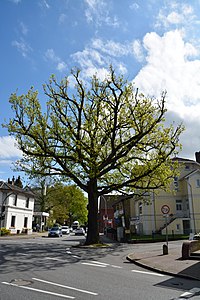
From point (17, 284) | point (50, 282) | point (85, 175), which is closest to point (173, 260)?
point (50, 282)

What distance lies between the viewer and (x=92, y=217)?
26.5 m

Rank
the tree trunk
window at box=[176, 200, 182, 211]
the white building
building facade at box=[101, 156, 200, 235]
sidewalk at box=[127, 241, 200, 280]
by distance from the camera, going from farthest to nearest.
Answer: the white building
window at box=[176, 200, 182, 211]
building facade at box=[101, 156, 200, 235]
the tree trunk
sidewalk at box=[127, 241, 200, 280]

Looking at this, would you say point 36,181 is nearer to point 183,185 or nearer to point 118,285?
point 183,185

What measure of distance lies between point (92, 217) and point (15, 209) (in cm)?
3167

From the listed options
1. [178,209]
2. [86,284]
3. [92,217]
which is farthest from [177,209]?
[86,284]

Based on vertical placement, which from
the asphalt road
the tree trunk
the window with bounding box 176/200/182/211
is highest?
the window with bounding box 176/200/182/211

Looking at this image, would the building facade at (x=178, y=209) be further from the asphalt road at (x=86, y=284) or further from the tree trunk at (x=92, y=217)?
the asphalt road at (x=86, y=284)

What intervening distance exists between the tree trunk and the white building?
2574cm

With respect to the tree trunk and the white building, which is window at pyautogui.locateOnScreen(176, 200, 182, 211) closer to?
the tree trunk

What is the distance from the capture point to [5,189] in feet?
171

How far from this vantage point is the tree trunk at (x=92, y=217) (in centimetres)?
2638

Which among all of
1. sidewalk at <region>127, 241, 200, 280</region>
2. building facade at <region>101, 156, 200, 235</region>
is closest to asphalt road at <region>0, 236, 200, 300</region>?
sidewalk at <region>127, 241, 200, 280</region>

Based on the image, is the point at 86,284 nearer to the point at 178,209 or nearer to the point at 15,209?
the point at 178,209

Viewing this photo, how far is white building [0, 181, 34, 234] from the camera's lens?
51.6 metres
